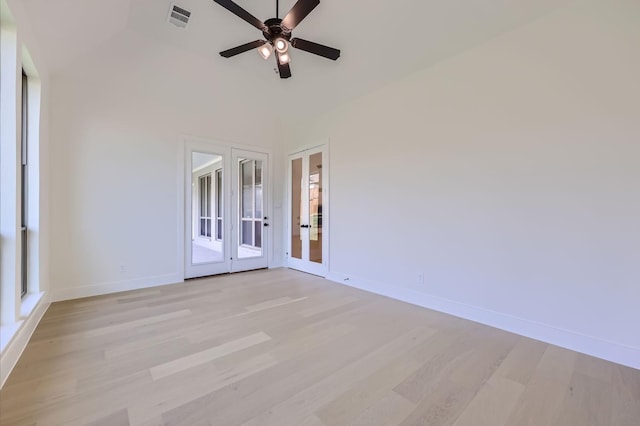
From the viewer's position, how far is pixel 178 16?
122 inches

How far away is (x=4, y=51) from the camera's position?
2.11m

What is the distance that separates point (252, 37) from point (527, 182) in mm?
3481

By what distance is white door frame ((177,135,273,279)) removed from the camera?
14.6 feet

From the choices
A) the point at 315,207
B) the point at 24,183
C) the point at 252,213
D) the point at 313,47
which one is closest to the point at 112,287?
the point at 24,183

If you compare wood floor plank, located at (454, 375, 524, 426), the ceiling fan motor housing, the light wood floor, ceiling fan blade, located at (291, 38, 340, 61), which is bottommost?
wood floor plank, located at (454, 375, 524, 426)

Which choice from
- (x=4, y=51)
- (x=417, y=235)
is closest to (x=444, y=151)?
(x=417, y=235)

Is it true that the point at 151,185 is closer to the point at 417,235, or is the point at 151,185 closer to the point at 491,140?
the point at 417,235

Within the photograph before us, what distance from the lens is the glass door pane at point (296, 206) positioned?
549 centimetres

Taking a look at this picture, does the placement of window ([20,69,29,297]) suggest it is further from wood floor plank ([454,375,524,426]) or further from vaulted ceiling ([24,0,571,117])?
wood floor plank ([454,375,524,426])

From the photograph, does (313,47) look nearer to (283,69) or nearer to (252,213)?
(283,69)

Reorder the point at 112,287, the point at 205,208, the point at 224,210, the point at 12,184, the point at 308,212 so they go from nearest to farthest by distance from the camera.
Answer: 1. the point at 12,184
2. the point at 112,287
3. the point at 224,210
4. the point at 308,212
5. the point at 205,208

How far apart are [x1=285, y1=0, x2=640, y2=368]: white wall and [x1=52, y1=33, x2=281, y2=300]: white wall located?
3.08m

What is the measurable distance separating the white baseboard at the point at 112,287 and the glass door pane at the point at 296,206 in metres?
2.11

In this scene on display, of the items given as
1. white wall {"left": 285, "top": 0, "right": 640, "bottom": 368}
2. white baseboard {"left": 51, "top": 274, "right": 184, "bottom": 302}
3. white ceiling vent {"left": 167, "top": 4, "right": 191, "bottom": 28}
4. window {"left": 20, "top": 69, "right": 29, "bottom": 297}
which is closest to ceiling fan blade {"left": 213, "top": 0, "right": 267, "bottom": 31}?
white ceiling vent {"left": 167, "top": 4, "right": 191, "bottom": 28}
